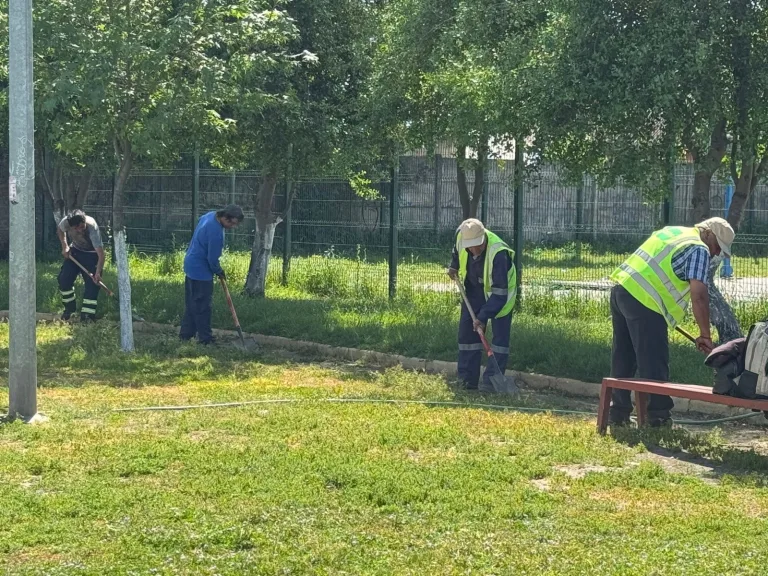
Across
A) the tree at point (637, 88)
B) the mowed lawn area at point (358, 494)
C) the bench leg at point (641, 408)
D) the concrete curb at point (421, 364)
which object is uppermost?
the tree at point (637, 88)

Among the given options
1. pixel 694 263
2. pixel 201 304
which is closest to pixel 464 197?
pixel 201 304

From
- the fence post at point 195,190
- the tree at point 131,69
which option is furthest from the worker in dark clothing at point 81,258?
the fence post at point 195,190

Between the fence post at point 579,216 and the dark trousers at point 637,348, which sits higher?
the fence post at point 579,216

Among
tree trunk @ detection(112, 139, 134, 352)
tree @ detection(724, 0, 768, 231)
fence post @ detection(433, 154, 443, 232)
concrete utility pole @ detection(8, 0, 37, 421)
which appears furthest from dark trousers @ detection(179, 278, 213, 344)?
tree @ detection(724, 0, 768, 231)

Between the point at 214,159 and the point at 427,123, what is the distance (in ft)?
10.3

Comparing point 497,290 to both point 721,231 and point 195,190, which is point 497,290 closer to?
point 721,231

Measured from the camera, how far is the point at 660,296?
27.4 feet

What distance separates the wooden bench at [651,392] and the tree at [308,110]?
788cm

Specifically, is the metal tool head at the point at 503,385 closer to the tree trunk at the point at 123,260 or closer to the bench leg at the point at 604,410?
the bench leg at the point at 604,410

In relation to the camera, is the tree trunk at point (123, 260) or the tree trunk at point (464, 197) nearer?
the tree trunk at point (123, 260)

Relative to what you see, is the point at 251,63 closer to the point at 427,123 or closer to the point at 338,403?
the point at 427,123

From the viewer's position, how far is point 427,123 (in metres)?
15.9

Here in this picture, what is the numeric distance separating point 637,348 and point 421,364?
4.16 meters

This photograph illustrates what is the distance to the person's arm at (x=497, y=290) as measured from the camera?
34.6ft
